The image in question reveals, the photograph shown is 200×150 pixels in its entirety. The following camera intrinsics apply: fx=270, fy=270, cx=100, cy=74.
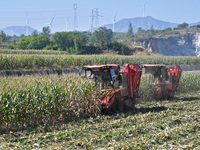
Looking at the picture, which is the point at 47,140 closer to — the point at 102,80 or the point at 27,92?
the point at 27,92

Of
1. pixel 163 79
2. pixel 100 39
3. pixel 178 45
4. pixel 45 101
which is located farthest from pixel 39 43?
pixel 178 45

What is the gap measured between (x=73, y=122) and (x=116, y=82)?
9.71 ft

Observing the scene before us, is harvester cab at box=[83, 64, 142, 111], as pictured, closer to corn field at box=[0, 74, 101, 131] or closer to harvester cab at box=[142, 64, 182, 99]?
corn field at box=[0, 74, 101, 131]

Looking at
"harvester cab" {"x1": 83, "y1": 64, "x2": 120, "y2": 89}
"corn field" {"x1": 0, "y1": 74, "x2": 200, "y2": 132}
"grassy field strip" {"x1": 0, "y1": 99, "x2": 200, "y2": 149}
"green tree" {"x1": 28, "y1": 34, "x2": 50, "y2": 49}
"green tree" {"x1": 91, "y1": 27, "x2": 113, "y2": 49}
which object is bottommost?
"grassy field strip" {"x1": 0, "y1": 99, "x2": 200, "y2": 149}

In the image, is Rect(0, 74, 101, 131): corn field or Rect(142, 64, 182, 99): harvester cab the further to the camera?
Rect(142, 64, 182, 99): harvester cab

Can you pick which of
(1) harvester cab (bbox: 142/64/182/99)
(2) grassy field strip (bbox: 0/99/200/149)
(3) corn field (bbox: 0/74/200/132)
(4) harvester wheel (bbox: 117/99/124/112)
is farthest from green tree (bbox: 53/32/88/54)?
(2) grassy field strip (bbox: 0/99/200/149)

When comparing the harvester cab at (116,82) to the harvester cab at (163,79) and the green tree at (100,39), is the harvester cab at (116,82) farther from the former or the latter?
the green tree at (100,39)

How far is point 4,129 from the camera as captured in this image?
29.0ft

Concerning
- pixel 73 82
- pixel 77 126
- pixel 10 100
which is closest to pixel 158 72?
pixel 73 82

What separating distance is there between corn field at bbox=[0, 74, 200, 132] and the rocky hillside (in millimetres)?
90305

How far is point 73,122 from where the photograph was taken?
967 centimetres

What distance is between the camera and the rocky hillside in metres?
100

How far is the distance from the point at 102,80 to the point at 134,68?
5.04 ft

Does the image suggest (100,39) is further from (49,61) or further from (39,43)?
(49,61)
